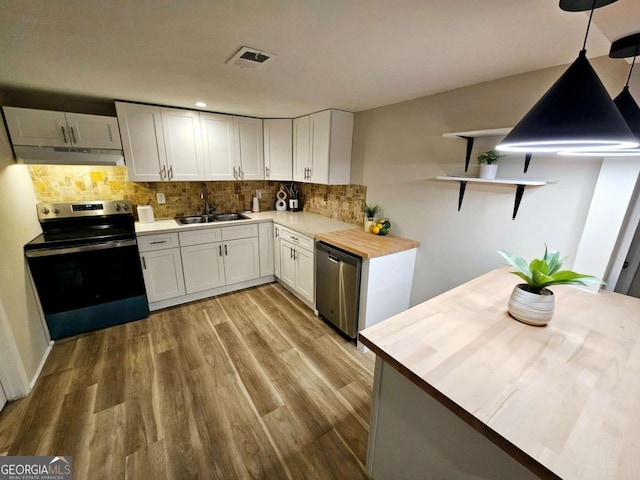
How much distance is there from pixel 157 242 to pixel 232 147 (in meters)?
1.40

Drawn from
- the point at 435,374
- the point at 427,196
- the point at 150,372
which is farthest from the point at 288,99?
the point at 150,372

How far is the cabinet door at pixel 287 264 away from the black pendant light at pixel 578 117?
2403 millimetres

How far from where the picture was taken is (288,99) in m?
2.30

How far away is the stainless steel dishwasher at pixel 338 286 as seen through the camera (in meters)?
2.17

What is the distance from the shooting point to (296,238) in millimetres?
2855

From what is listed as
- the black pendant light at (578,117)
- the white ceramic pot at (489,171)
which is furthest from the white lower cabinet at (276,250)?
the black pendant light at (578,117)

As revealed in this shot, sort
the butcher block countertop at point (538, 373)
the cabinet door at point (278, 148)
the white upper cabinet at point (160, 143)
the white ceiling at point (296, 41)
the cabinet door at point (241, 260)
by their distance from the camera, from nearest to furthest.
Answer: the butcher block countertop at point (538, 373), the white ceiling at point (296, 41), the white upper cabinet at point (160, 143), the cabinet door at point (241, 260), the cabinet door at point (278, 148)

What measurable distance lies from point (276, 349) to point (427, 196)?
1889 millimetres

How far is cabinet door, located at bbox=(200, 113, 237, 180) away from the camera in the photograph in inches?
115

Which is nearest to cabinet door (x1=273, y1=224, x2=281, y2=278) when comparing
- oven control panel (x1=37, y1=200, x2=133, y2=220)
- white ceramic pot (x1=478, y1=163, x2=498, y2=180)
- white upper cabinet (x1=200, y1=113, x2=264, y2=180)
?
white upper cabinet (x1=200, y1=113, x2=264, y2=180)

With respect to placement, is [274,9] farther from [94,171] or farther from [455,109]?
[94,171]

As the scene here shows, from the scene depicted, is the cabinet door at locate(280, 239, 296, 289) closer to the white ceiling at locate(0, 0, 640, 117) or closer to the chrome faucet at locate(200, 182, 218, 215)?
the chrome faucet at locate(200, 182, 218, 215)

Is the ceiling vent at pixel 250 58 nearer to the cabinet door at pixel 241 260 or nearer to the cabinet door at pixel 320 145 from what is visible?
the cabinet door at pixel 320 145

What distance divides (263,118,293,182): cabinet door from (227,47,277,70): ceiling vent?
1.68 m
